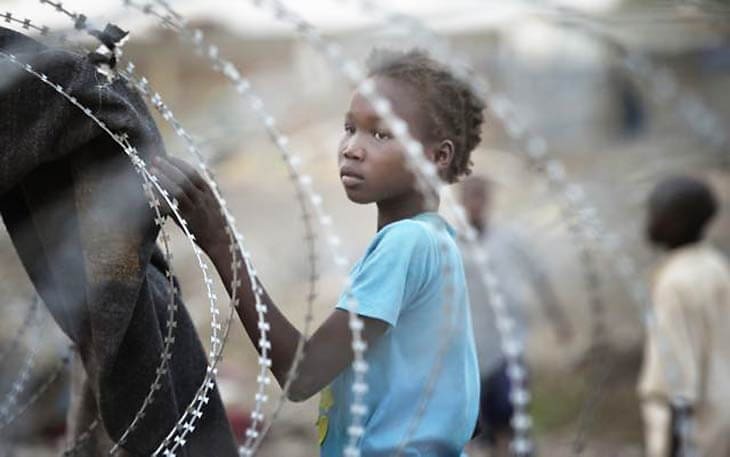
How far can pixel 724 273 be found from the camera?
6.79 m

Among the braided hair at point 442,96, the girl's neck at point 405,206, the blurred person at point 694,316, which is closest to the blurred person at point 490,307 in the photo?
the blurred person at point 694,316

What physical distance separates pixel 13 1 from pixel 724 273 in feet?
19.6

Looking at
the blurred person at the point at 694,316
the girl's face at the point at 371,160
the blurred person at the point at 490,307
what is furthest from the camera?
the blurred person at the point at 490,307

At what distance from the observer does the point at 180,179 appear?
9.78 ft

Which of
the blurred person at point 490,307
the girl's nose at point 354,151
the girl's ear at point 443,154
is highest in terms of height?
the girl's nose at point 354,151

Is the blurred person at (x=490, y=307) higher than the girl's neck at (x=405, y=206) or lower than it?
lower

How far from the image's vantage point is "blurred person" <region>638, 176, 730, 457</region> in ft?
21.6

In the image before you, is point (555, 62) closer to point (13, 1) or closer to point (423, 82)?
point (13, 1)

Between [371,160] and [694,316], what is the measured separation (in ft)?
12.7

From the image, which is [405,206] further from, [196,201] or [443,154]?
[196,201]

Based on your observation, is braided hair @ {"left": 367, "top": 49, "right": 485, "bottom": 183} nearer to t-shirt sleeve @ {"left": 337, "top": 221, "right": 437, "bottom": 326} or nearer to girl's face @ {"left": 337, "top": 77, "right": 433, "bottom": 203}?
girl's face @ {"left": 337, "top": 77, "right": 433, "bottom": 203}

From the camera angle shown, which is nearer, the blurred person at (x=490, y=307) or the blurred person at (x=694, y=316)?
the blurred person at (x=694, y=316)

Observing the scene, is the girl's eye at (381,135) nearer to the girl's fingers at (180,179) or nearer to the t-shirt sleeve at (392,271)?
the t-shirt sleeve at (392,271)

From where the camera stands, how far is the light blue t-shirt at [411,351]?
9.68 feet
